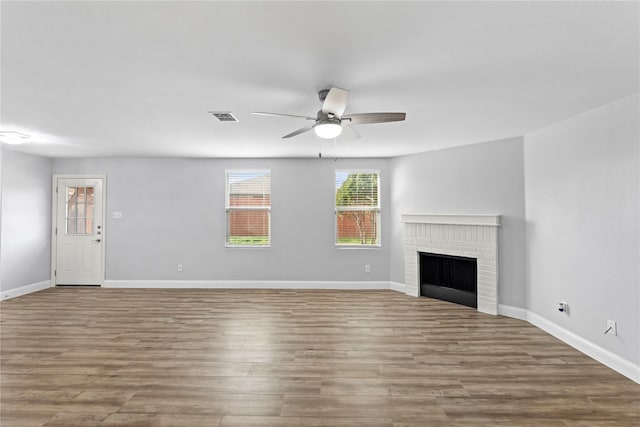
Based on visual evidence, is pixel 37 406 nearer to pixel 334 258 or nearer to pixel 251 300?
pixel 251 300

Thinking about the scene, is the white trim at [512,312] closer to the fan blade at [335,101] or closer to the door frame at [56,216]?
the fan blade at [335,101]

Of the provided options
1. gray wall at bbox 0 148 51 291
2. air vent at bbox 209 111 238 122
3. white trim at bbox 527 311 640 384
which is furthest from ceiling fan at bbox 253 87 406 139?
gray wall at bbox 0 148 51 291

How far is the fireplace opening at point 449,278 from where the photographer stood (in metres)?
4.86

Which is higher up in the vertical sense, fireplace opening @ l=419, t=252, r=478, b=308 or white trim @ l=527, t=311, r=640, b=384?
fireplace opening @ l=419, t=252, r=478, b=308

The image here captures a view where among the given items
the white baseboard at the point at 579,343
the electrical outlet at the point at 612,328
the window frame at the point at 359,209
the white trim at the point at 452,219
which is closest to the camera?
the white baseboard at the point at 579,343

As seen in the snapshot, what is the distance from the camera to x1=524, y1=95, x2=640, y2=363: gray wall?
281 cm

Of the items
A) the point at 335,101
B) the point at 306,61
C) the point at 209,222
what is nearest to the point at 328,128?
the point at 335,101

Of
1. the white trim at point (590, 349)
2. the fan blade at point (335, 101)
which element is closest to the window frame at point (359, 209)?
the white trim at point (590, 349)

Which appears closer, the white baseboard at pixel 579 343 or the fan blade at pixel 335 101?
the fan blade at pixel 335 101

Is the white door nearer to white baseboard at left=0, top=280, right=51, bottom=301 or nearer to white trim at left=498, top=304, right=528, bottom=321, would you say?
white baseboard at left=0, top=280, right=51, bottom=301

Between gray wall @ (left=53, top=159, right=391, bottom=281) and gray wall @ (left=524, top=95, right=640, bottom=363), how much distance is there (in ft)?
8.20

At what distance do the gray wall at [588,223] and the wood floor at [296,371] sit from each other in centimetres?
41

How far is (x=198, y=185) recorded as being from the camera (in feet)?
19.8

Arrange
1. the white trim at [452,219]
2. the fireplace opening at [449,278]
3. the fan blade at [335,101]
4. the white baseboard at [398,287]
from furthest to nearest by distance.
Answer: the white baseboard at [398,287]
the fireplace opening at [449,278]
the white trim at [452,219]
the fan blade at [335,101]
